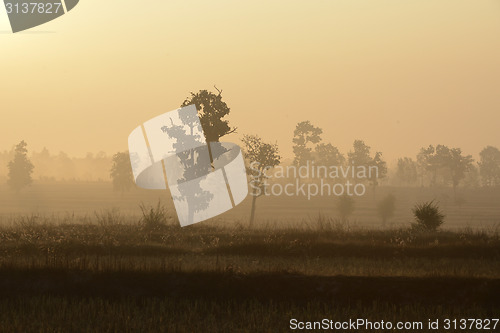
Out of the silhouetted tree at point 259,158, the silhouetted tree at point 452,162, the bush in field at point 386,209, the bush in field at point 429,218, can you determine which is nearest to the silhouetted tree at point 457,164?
the silhouetted tree at point 452,162

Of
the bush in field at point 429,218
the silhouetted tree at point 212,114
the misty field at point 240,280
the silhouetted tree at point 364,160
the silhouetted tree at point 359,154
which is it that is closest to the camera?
the misty field at point 240,280

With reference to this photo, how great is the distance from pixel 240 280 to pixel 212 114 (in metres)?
27.5

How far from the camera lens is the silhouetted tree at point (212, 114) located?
1672 inches

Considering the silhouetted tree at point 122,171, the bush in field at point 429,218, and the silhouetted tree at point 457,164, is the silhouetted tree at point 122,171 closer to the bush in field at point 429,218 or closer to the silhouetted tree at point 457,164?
the silhouetted tree at point 457,164

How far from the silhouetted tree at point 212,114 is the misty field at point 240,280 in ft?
51.7

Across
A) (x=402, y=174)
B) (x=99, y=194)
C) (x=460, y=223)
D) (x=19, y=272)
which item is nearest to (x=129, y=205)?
(x=99, y=194)

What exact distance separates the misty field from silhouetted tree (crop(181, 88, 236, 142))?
51.7ft

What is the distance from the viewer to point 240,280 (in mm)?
16312

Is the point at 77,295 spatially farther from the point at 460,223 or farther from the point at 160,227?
the point at 460,223

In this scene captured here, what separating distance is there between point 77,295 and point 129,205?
117 meters

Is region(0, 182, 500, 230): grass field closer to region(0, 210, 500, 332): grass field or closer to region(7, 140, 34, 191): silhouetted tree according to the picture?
region(7, 140, 34, 191): silhouetted tree

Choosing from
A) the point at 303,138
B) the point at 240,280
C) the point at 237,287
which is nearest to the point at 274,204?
the point at 303,138

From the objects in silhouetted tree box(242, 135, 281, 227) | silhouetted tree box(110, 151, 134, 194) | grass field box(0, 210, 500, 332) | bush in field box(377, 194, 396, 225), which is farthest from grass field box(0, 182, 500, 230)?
grass field box(0, 210, 500, 332)

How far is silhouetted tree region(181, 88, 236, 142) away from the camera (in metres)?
42.5
